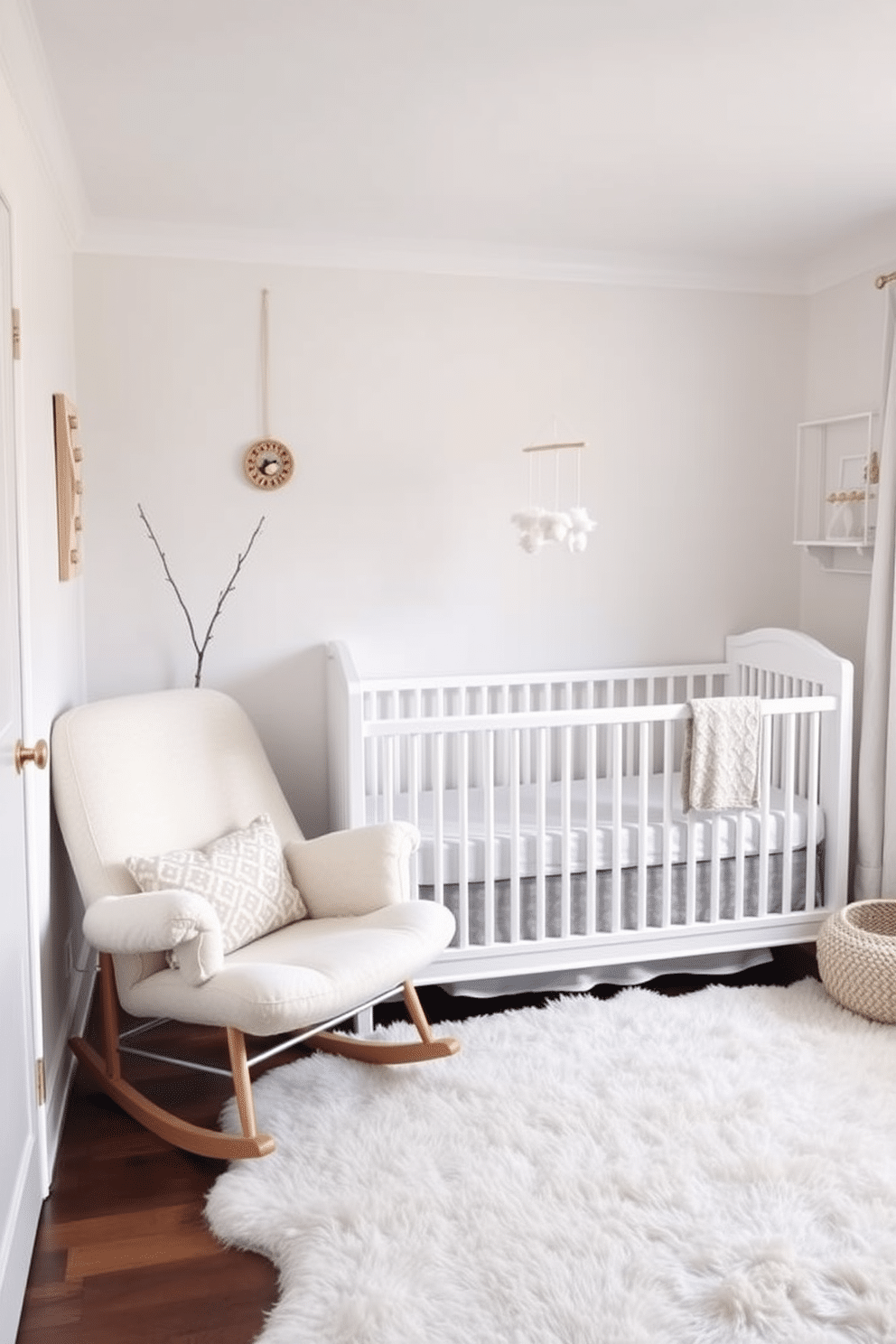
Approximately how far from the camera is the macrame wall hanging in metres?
3.73

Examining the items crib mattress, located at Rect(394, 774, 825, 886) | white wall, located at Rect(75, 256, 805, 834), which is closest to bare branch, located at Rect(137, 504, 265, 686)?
white wall, located at Rect(75, 256, 805, 834)

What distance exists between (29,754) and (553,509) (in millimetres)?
2323

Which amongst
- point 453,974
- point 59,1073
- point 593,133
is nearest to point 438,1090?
point 453,974

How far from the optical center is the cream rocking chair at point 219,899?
248cm

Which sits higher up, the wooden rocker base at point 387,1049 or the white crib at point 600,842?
the white crib at point 600,842

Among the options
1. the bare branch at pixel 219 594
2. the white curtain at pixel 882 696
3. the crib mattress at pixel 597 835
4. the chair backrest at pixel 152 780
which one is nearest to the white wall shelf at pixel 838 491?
the white curtain at pixel 882 696

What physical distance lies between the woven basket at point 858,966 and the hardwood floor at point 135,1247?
1651mm

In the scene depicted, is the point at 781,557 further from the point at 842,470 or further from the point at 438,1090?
the point at 438,1090

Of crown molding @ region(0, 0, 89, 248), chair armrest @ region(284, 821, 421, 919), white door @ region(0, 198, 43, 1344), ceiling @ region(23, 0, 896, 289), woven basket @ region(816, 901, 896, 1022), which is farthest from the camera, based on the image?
woven basket @ region(816, 901, 896, 1022)

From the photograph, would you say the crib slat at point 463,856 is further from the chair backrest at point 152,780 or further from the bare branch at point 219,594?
the bare branch at point 219,594

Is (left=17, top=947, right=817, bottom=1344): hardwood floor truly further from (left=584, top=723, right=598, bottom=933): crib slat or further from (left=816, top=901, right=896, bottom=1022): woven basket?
(left=816, top=901, right=896, bottom=1022): woven basket

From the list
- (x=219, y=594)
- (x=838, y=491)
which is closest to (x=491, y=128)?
(x=219, y=594)

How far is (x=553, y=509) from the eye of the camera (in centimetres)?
404

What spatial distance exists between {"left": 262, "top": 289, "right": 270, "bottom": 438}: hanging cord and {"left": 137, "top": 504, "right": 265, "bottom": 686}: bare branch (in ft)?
0.98
